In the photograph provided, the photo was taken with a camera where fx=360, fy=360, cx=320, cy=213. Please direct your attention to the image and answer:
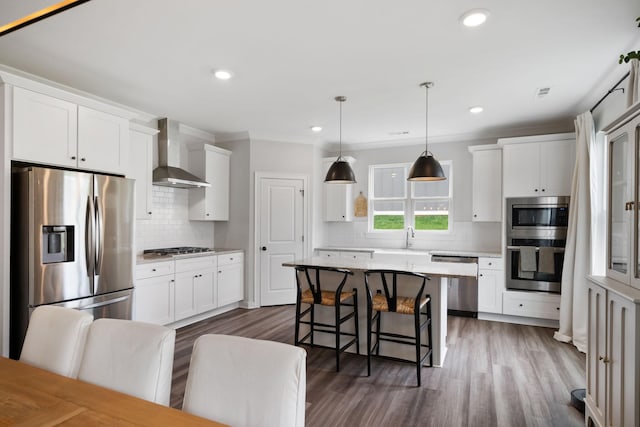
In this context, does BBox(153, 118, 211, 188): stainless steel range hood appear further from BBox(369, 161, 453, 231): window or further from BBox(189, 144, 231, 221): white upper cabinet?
BBox(369, 161, 453, 231): window

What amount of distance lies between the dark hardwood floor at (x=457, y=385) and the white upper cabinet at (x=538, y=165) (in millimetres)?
1762

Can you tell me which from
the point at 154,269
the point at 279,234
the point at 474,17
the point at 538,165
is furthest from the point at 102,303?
the point at 538,165

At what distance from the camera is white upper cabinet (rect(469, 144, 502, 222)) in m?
4.99

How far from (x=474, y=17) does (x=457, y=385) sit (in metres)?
2.73

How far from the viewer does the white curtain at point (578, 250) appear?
3863 mm

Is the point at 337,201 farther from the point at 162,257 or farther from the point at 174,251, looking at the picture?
the point at 162,257

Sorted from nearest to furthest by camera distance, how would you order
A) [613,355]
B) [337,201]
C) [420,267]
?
[613,355], [420,267], [337,201]

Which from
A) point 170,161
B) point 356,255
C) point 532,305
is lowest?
point 532,305

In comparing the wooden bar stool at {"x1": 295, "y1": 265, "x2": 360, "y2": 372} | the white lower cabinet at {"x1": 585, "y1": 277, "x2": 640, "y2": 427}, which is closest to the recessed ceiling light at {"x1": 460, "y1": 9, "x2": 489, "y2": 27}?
the white lower cabinet at {"x1": 585, "y1": 277, "x2": 640, "y2": 427}

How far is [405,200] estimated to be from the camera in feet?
19.7

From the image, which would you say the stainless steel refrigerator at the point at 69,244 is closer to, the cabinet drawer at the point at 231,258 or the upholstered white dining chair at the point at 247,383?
the cabinet drawer at the point at 231,258

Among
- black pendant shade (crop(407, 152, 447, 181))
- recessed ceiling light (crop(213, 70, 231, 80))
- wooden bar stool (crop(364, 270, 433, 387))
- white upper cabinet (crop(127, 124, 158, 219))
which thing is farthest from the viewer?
white upper cabinet (crop(127, 124, 158, 219))

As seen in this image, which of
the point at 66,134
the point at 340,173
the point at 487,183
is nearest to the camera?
the point at 66,134

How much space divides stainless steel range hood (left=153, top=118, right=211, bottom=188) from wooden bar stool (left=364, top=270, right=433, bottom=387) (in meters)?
2.71
